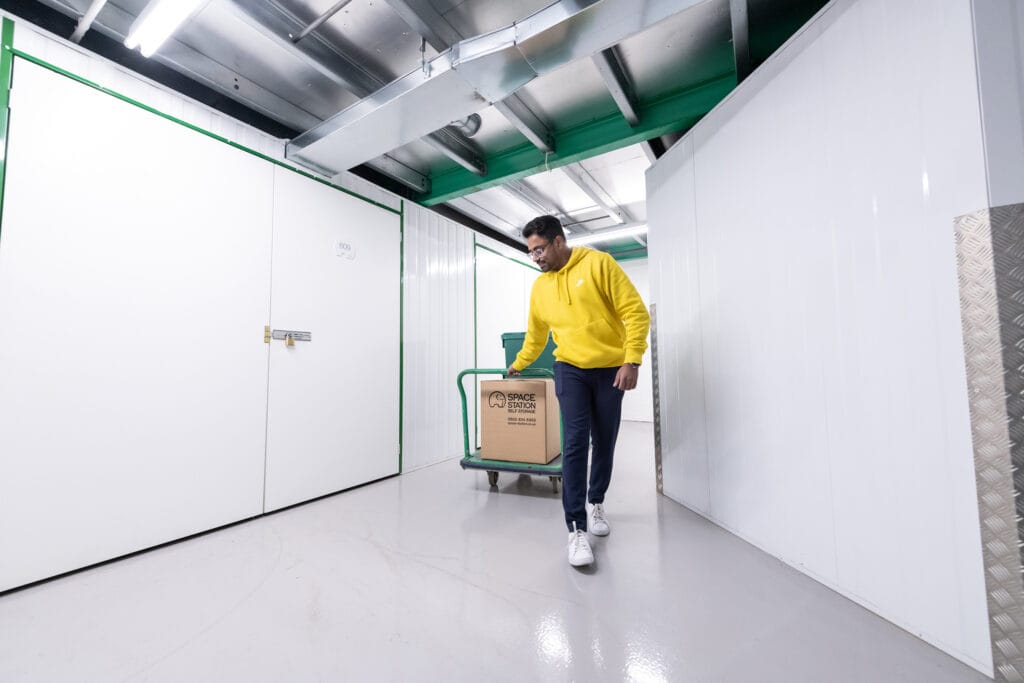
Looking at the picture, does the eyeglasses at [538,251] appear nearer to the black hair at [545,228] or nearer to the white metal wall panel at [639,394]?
the black hair at [545,228]

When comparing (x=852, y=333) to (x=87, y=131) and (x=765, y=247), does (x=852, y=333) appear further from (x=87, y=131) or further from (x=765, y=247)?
(x=87, y=131)

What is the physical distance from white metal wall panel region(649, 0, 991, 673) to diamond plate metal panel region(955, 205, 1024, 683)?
1.5 inches

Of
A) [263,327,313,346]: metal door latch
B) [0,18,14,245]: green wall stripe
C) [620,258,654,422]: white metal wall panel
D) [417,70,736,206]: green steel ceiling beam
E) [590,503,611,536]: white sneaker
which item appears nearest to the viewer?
[0,18,14,245]: green wall stripe

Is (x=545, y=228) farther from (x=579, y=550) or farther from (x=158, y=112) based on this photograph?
(x=158, y=112)

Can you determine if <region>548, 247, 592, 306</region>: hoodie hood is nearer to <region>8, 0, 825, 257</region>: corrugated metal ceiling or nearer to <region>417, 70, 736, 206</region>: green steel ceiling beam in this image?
<region>8, 0, 825, 257</region>: corrugated metal ceiling

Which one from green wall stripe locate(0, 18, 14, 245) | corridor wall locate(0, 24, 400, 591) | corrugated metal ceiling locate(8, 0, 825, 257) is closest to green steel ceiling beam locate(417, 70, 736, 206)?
corrugated metal ceiling locate(8, 0, 825, 257)

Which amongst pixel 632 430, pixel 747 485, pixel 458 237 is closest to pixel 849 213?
pixel 747 485

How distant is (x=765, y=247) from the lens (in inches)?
70.6

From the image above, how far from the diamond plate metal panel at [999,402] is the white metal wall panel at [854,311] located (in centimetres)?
4

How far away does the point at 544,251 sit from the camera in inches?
75.2

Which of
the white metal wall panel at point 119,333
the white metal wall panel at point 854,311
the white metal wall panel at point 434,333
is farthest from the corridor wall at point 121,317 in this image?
the white metal wall panel at point 854,311

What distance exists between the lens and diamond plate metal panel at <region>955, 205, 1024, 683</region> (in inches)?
38.7

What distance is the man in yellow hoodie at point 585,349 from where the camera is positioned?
1.74 metres

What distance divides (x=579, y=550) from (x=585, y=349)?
0.92 meters
